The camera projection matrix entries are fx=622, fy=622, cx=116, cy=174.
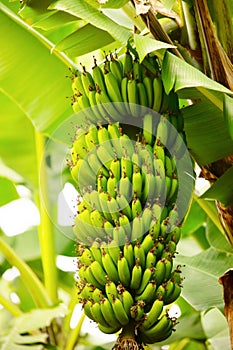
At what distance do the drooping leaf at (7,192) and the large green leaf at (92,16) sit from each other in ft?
3.28

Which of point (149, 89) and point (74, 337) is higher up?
point (149, 89)

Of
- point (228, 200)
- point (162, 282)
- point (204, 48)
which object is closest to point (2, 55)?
point (204, 48)

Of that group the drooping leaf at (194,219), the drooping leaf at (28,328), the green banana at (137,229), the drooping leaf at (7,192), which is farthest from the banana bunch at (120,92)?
the drooping leaf at (7,192)

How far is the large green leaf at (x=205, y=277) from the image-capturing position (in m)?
1.61

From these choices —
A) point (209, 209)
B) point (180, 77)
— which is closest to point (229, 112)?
point (180, 77)

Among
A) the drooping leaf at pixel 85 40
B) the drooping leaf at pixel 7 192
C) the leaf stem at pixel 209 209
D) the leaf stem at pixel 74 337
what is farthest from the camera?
the drooping leaf at pixel 7 192

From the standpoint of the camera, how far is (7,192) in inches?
85.7

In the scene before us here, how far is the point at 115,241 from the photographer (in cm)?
99

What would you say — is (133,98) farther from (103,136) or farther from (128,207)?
(128,207)

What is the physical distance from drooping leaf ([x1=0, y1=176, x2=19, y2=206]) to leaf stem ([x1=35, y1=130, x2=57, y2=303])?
0.18m

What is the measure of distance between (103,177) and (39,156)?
3.21ft

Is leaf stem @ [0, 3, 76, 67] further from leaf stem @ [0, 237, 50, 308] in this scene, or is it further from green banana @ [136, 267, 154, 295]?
green banana @ [136, 267, 154, 295]

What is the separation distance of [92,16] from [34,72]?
425mm

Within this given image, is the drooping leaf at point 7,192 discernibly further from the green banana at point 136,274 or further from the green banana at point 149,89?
the green banana at point 136,274
